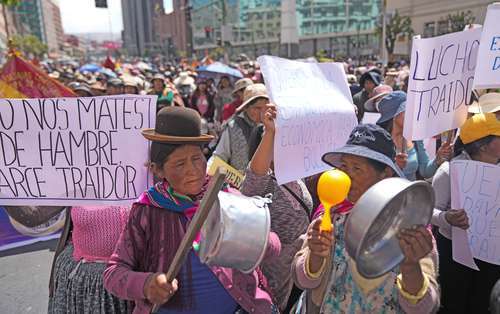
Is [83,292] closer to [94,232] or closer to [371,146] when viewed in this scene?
[94,232]

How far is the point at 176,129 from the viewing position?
5.73 ft

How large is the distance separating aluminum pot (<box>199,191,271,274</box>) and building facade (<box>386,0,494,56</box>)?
45.0m

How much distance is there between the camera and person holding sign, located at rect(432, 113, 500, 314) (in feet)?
7.20

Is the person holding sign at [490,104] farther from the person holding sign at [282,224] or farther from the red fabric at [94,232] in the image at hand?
the red fabric at [94,232]

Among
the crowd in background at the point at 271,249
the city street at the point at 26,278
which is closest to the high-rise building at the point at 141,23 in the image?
the city street at the point at 26,278

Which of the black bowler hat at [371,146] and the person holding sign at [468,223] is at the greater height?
the black bowler hat at [371,146]

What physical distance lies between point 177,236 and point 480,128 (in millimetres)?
1651

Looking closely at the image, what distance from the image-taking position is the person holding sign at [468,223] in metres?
2.19

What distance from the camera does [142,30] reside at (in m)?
149

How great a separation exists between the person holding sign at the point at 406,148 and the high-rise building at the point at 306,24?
3052 inches

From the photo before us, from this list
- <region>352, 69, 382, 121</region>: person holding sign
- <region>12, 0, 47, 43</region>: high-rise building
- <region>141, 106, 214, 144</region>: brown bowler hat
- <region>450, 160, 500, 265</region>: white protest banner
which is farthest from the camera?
<region>12, 0, 47, 43</region>: high-rise building

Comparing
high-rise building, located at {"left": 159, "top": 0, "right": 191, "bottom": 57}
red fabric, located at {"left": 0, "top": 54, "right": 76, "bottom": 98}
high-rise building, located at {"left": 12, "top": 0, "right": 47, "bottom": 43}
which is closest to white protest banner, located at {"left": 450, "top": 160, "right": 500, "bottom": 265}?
red fabric, located at {"left": 0, "top": 54, "right": 76, "bottom": 98}

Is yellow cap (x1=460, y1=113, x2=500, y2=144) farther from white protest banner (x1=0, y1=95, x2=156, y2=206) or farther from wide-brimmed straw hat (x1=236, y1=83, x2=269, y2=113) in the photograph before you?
white protest banner (x1=0, y1=95, x2=156, y2=206)

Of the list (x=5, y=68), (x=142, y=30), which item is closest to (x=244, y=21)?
(x=142, y=30)
